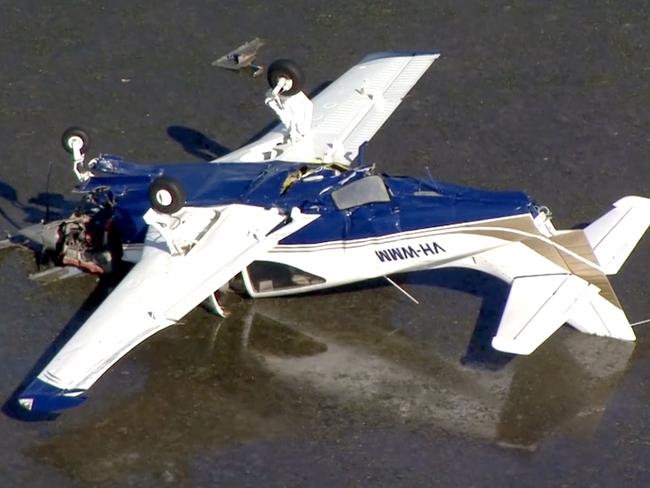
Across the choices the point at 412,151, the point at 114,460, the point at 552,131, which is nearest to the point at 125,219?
the point at 114,460

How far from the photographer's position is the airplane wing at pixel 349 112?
23328 millimetres

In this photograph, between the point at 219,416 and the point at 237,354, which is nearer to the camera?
the point at 219,416

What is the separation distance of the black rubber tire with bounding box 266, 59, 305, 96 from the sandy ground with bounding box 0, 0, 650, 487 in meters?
2.88

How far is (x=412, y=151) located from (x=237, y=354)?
6.44 meters

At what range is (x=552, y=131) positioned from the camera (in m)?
26.2

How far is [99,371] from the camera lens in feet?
61.7

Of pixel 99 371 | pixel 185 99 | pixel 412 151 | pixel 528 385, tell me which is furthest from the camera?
pixel 185 99

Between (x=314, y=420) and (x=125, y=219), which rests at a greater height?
(x=125, y=219)

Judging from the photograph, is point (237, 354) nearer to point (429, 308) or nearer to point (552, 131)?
point (429, 308)

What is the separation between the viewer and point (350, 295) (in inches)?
879

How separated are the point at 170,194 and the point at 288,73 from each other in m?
3.87

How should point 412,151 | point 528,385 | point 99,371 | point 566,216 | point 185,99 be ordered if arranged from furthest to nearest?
1. point 185,99
2. point 412,151
3. point 566,216
4. point 528,385
5. point 99,371

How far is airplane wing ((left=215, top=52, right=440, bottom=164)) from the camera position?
2333 centimetres

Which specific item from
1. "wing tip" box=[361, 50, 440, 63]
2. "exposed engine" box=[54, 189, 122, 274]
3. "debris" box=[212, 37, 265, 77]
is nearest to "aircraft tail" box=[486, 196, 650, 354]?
"exposed engine" box=[54, 189, 122, 274]
